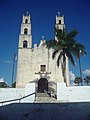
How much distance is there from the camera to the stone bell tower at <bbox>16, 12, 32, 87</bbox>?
90.3 ft

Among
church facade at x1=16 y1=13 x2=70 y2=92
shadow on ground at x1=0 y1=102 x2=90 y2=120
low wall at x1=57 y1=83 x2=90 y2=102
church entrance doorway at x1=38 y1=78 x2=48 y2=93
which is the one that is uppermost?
church facade at x1=16 y1=13 x2=70 y2=92

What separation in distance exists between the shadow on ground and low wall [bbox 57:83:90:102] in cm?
421

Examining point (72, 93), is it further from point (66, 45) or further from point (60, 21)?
point (60, 21)

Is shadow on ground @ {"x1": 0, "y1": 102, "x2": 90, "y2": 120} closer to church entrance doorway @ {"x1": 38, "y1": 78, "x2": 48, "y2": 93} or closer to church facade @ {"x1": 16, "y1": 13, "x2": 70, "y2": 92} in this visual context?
church facade @ {"x1": 16, "y1": 13, "x2": 70, "y2": 92}

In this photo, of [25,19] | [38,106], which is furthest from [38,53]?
[38,106]

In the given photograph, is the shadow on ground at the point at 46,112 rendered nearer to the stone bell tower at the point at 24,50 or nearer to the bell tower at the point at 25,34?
the stone bell tower at the point at 24,50

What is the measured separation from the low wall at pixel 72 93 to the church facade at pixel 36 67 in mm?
8293

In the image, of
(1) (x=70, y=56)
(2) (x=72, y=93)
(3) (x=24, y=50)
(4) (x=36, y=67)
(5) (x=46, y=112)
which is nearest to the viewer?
(5) (x=46, y=112)

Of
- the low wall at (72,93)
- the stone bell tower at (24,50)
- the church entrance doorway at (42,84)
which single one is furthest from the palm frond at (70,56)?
the stone bell tower at (24,50)

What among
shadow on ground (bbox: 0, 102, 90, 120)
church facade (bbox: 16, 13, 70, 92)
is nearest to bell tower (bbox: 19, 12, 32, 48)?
church facade (bbox: 16, 13, 70, 92)

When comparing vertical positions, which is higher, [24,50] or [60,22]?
[60,22]

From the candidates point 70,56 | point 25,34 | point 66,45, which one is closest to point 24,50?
point 25,34

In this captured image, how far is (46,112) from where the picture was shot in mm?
13203

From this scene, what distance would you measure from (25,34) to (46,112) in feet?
61.5
